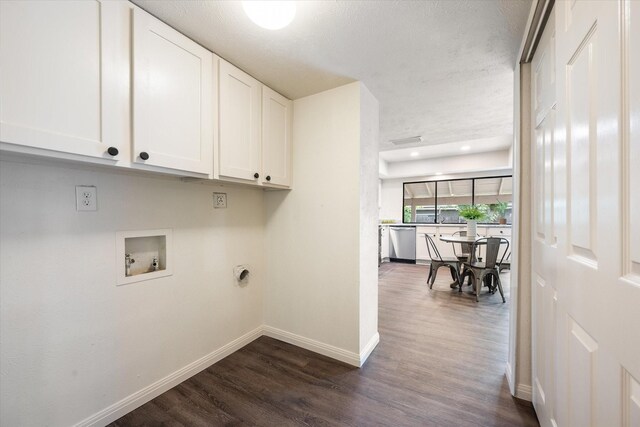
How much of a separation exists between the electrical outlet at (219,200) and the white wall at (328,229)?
468 mm

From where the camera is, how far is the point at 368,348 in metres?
2.15

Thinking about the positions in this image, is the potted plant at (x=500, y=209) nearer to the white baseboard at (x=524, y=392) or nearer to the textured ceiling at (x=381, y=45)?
the textured ceiling at (x=381, y=45)

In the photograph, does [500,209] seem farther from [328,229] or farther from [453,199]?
[328,229]

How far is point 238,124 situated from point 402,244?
535cm

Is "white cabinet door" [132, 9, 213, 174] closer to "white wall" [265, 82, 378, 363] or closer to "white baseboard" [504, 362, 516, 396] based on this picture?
"white wall" [265, 82, 378, 363]

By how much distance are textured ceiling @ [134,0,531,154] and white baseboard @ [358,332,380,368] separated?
2.17m

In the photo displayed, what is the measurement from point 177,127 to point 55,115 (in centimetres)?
51

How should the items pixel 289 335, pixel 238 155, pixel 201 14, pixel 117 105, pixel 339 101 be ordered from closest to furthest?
1. pixel 117 105
2. pixel 201 14
3. pixel 238 155
4. pixel 339 101
5. pixel 289 335

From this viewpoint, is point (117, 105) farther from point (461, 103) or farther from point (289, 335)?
point (461, 103)

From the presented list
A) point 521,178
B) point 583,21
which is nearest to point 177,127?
point 583,21

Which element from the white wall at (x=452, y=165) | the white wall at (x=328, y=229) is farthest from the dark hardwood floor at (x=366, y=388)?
the white wall at (x=452, y=165)

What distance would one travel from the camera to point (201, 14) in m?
1.36

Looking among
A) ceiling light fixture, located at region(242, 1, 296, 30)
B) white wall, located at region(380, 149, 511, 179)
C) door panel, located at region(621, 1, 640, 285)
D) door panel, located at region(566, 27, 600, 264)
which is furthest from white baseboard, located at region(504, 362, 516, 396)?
white wall, located at region(380, 149, 511, 179)

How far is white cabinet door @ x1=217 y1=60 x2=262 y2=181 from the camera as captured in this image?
5.65ft
